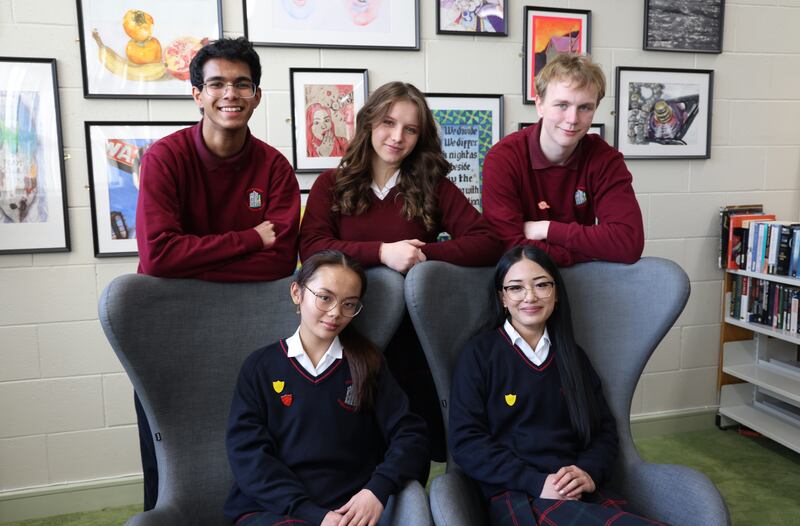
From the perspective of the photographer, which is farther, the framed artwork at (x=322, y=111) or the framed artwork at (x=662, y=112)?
the framed artwork at (x=662, y=112)

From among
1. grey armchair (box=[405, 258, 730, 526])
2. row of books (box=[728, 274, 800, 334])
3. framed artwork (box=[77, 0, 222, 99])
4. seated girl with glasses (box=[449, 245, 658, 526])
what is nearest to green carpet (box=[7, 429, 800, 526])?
row of books (box=[728, 274, 800, 334])

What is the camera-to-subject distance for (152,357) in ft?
4.85

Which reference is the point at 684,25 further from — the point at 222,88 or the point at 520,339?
the point at 222,88

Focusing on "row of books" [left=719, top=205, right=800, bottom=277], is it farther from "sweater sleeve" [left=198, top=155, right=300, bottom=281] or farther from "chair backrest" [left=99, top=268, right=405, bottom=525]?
"sweater sleeve" [left=198, top=155, right=300, bottom=281]

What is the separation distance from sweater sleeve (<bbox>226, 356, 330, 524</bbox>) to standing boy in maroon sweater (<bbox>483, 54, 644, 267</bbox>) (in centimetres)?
83

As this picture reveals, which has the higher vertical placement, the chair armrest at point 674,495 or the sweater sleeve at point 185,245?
the sweater sleeve at point 185,245

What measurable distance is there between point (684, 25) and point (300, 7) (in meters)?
1.78

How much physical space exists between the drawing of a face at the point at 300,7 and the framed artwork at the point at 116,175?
24.0 inches

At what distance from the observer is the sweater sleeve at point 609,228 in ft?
5.77

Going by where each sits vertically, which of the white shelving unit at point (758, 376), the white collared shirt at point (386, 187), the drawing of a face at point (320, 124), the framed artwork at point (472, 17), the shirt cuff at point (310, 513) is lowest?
the white shelving unit at point (758, 376)

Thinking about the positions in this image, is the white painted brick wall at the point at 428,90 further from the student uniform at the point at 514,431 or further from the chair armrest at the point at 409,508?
the chair armrest at the point at 409,508

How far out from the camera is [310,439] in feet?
4.80

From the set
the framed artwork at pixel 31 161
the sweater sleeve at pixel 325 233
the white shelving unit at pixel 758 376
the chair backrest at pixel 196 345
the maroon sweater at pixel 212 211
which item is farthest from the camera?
the white shelving unit at pixel 758 376

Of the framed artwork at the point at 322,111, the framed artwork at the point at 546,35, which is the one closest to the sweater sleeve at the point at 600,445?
the framed artwork at the point at 322,111
